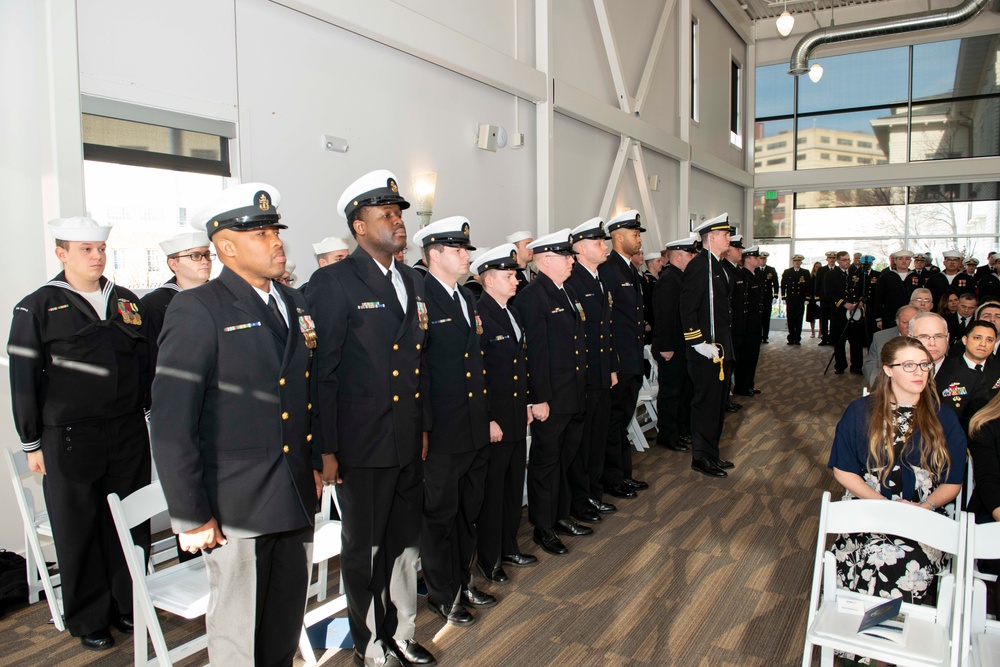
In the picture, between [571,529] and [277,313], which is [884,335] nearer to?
[571,529]

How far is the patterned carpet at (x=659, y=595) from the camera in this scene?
9.48 feet

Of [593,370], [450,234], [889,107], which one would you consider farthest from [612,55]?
[889,107]

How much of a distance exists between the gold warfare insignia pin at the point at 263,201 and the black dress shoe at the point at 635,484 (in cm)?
352

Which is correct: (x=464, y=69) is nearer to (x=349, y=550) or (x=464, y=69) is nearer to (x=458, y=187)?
(x=458, y=187)

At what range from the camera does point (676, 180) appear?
39.0 feet

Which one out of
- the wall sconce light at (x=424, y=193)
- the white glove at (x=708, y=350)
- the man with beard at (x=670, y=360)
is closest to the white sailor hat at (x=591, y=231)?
the white glove at (x=708, y=350)

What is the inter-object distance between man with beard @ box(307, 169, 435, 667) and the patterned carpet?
0.40 m

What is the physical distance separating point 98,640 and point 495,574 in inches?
70.0

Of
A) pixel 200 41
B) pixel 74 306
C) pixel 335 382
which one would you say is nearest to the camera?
pixel 335 382

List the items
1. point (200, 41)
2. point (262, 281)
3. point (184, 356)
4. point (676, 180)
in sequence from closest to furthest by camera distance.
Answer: point (184, 356)
point (262, 281)
point (200, 41)
point (676, 180)

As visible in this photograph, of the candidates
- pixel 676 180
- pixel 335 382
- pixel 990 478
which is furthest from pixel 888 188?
pixel 335 382

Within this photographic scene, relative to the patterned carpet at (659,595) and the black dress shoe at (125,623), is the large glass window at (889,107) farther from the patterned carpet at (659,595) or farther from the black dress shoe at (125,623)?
the black dress shoe at (125,623)

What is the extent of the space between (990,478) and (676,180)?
976 cm

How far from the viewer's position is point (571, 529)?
411 cm
